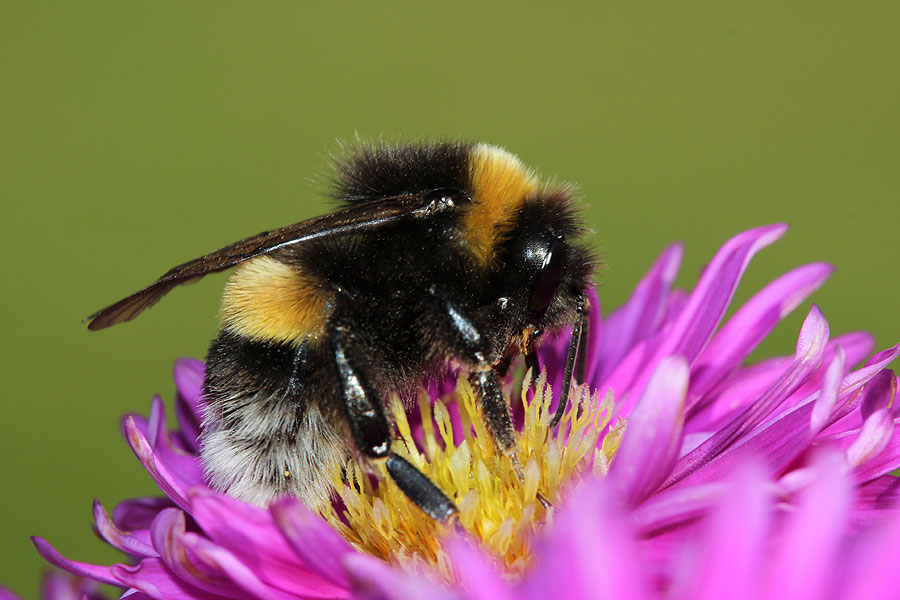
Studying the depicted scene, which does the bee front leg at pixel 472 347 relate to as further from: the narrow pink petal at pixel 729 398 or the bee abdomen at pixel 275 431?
the narrow pink petal at pixel 729 398

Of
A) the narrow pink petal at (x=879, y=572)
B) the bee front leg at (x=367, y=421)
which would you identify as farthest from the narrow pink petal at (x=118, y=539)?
the narrow pink petal at (x=879, y=572)

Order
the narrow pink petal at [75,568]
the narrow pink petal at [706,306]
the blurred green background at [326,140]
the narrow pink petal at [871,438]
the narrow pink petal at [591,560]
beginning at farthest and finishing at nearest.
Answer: the blurred green background at [326,140] → the narrow pink petal at [706,306] → the narrow pink petal at [75,568] → the narrow pink petal at [871,438] → the narrow pink petal at [591,560]

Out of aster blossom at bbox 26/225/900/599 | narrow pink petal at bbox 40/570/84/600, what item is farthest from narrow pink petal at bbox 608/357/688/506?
narrow pink petal at bbox 40/570/84/600

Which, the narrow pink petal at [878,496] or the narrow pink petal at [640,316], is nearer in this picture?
the narrow pink petal at [878,496]

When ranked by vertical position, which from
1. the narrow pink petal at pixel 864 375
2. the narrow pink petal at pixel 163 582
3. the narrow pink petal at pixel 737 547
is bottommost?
the narrow pink petal at pixel 163 582

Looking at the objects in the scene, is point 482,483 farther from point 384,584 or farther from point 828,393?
point 384,584

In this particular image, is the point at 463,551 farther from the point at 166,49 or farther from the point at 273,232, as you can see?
the point at 166,49

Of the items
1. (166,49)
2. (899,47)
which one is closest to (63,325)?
(166,49)

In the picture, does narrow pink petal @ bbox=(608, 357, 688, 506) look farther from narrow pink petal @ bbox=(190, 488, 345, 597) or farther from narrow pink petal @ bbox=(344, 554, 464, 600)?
narrow pink petal @ bbox=(190, 488, 345, 597)
